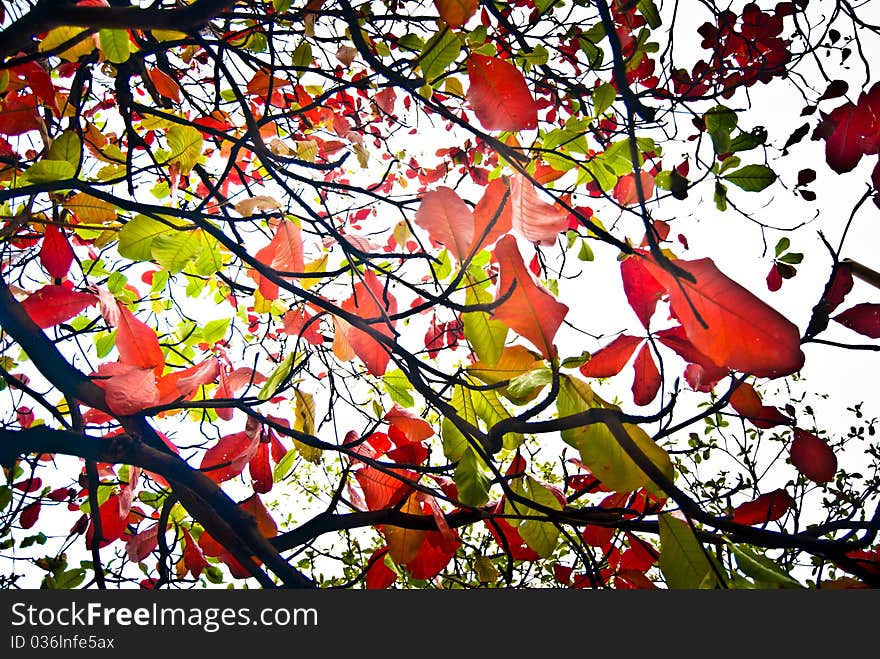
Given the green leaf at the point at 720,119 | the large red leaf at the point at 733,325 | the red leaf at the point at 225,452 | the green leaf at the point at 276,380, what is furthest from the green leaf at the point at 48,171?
the green leaf at the point at 720,119

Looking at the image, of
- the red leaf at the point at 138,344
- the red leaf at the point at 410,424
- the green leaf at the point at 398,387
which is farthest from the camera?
the green leaf at the point at 398,387

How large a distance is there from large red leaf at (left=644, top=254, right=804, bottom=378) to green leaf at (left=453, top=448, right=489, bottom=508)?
1.15 ft

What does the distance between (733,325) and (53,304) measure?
113cm

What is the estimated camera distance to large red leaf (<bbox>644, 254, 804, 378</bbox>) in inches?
22.1

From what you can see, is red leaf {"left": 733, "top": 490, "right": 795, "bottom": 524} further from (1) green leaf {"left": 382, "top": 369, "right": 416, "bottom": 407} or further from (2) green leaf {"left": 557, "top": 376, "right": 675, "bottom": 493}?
(1) green leaf {"left": 382, "top": 369, "right": 416, "bottom": 407}

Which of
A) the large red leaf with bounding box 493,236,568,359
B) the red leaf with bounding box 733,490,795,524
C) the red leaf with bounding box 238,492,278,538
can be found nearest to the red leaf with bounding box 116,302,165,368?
the red leaf with bounding box 238,492,278,538

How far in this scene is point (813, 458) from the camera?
3.02 ft

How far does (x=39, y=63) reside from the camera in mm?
1255

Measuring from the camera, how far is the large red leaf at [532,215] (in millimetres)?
695

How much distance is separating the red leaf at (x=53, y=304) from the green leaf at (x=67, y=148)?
239 mm

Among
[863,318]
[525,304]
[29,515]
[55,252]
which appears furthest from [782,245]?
[29,515]

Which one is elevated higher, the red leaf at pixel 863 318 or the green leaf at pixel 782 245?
the green leaf at pixel 782 245

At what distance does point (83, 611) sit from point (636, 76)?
1.93 metres

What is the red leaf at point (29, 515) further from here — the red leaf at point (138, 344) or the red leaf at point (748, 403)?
the red leaf at point (748, 403)
